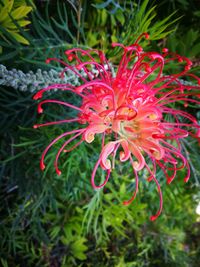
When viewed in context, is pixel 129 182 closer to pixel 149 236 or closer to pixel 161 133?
pixel 149 236

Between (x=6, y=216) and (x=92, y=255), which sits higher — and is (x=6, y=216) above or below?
above

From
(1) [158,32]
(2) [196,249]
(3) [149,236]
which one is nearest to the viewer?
(1) [158,32]

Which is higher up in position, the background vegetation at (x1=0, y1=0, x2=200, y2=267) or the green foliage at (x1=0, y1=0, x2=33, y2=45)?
the green foliage at (x1=0, y1=0, x2=33, y2=45)

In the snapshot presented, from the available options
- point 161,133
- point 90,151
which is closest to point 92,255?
point 90,151

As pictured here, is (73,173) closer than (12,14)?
No

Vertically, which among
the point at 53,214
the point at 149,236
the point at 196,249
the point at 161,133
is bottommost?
the point at 196,249

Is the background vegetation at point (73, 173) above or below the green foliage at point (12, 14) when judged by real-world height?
below

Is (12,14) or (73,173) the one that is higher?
(12,14)

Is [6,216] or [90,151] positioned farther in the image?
[6,216]
